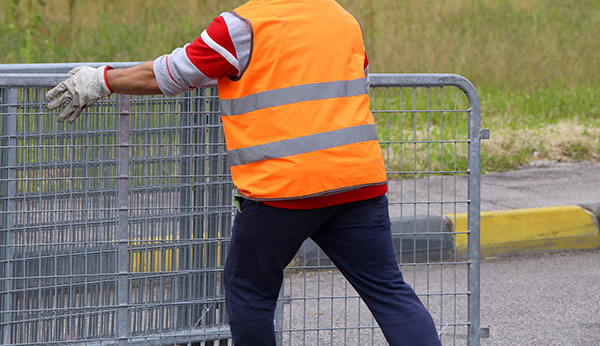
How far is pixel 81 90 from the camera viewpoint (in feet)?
9.19

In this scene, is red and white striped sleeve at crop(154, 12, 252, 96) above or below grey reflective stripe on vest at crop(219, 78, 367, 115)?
above

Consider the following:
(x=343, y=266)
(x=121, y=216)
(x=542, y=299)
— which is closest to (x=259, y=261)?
(x=343, y=266)

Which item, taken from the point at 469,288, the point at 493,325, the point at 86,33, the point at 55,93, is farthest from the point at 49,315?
the point at 86,33

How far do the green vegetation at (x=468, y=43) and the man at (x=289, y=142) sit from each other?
18.9 ft

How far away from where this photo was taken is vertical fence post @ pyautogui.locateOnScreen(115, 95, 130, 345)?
3.25m

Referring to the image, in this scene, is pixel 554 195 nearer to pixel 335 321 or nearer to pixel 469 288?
pixel 335 321

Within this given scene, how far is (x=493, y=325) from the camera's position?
459cm

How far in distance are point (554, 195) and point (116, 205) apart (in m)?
4.68

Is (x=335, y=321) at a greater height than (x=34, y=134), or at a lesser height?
lesser

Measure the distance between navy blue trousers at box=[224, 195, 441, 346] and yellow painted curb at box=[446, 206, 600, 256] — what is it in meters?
3.18

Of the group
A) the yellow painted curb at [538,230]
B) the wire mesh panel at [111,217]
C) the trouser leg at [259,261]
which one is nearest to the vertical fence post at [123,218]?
the wire mesh panel at [111,217]

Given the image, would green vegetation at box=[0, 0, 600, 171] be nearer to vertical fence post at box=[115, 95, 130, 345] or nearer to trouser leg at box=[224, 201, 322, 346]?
vertical fence post at box=[115, 95, 130, 345]

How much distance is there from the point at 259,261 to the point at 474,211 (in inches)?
45.6

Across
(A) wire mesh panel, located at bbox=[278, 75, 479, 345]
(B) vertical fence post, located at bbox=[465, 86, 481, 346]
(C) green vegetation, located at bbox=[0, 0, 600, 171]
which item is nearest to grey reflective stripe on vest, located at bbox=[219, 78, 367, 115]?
(A) wire mesh panel, located at bbox=[278, 75, 479, 345]
